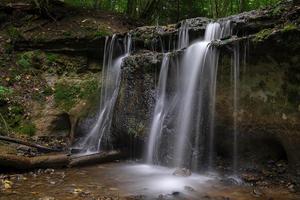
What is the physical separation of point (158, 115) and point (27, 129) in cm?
346

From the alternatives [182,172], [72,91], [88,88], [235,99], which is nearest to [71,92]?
[72,91]

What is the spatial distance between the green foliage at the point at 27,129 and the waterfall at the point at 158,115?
10.4ft

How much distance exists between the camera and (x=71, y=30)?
38.6ft

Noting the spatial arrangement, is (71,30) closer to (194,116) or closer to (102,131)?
(102,131)

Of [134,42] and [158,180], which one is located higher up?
[134,42]

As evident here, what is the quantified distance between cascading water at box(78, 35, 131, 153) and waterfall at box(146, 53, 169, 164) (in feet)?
4.86

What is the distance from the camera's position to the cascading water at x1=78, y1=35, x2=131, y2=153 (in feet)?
30.1

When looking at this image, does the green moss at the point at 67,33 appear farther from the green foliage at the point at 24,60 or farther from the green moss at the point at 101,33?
the green foliage at the point at 24,60

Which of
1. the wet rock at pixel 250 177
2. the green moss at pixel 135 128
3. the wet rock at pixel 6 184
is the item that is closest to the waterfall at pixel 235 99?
the wet rock at pixel 250 177

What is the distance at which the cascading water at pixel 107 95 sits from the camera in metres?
9.16

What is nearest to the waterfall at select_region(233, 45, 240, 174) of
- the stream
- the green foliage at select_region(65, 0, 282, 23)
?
the stream

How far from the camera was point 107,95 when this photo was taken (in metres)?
10.1

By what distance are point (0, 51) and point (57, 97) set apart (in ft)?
8.57

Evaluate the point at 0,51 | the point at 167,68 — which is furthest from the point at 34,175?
the point at 0,51
